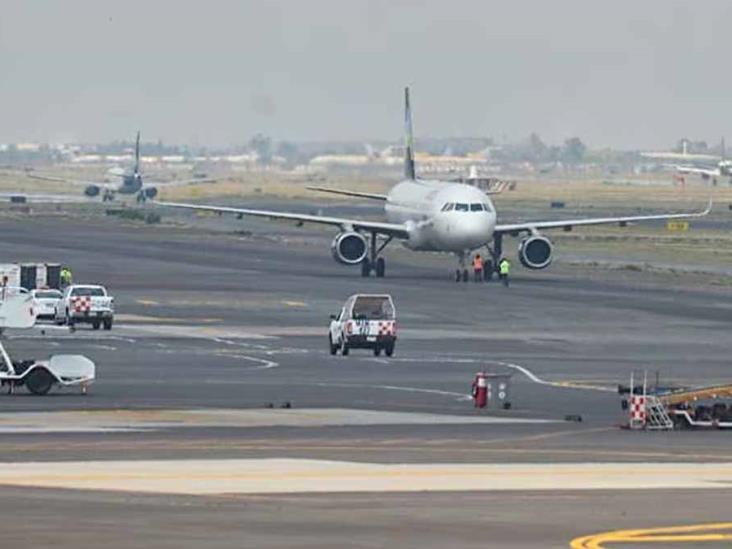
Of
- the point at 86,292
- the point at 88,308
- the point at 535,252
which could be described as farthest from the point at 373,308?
the point at 535,252

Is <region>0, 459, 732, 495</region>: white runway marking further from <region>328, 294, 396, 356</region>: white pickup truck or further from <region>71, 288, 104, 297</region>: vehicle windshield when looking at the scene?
<region>71, 288, 104, 297</region>: vehicle windshield

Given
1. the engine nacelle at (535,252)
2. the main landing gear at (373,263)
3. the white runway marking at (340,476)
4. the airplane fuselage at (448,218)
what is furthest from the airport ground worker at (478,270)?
the white runway marking at (340,476)

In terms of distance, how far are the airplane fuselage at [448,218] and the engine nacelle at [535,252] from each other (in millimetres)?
3239

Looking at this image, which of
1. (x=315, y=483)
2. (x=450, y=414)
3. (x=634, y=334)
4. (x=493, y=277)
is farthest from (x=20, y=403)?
(x=493, y=277)

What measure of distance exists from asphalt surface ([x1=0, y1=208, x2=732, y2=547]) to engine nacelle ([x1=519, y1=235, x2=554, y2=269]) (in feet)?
4.51

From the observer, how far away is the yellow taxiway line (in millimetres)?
32969

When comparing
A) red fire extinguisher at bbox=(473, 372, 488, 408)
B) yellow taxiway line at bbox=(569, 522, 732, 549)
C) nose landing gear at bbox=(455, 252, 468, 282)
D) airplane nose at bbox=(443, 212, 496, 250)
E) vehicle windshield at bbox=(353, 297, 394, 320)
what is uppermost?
airplane nose at bbox=(443, 212, 496, 250)

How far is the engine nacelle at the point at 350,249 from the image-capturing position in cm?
12388

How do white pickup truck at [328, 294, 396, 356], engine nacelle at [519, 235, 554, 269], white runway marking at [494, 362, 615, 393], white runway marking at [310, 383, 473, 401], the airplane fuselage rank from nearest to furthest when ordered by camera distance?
white runway marking at [310, 383, 473, 401] → white runway marking at [494, 362, 615, 393] → white pickup truck at [328, 294, 396, 356] → the airplane fuselage → engine nacelle at [519, 235, 554, 269]

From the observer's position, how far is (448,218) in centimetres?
12044

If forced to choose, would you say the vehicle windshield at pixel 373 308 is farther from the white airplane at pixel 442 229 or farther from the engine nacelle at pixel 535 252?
the engine nacelle at pixel 535 252

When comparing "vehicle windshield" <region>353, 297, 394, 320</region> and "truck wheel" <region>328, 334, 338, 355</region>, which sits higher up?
"vehicle windshield" <region>353, 297, 394, 320</region>

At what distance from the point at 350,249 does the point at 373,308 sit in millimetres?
42703

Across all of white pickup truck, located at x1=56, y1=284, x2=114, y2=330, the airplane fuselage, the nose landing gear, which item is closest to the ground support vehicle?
white pickup truck, located at x1=56, y1=284, x2=114, y2=330
